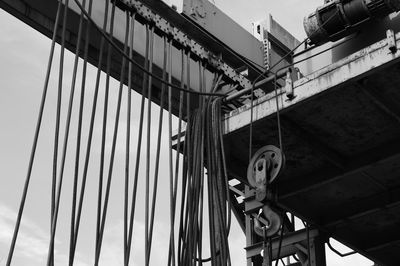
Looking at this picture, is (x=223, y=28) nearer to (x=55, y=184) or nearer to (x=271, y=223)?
(x=271, y=223)

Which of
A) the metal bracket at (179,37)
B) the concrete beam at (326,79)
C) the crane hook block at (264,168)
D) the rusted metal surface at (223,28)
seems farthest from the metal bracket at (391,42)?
the rusted metal surface at (223,28)

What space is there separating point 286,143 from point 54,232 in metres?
3.13

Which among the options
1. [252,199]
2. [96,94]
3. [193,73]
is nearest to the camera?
[96,94]

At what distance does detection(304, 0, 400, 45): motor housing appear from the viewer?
789 centimetres

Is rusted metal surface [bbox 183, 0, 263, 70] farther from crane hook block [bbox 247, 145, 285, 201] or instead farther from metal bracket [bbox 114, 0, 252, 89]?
crane hook block [bbox 247, 145, 285, 201]

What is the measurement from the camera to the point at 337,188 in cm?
871

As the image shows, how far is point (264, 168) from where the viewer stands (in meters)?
6.93

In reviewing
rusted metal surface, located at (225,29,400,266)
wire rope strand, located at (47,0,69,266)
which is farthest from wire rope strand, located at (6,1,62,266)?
rusted metal surface, located at (225,29,400,266)

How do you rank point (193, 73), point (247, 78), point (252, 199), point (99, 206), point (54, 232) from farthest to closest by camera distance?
point (247, 78)
point (193, 73)
point (252, 199)
point (99, 206)
point (54, 232)

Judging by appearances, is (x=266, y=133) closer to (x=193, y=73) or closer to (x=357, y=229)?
(x=193, y=73)

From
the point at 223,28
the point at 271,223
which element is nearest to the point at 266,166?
the point at 271,223

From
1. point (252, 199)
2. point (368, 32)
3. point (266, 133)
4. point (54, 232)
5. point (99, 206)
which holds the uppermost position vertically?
point (368, 32)

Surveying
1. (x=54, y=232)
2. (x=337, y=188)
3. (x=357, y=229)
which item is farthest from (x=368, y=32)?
(x=54, y=232)

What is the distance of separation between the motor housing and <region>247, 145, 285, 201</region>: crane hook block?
6.09ft
